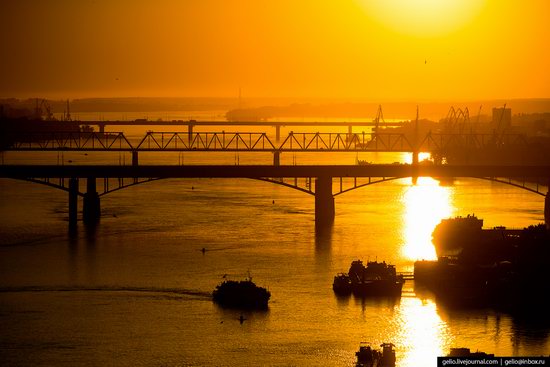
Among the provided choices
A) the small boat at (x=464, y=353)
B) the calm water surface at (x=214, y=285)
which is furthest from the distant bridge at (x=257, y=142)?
the small boat at (x=464, y=353)

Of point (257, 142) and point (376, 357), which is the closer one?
point (376, 357)

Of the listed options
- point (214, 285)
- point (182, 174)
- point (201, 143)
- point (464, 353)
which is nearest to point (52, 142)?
point (201, 143)

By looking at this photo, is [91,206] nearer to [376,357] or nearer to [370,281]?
[370,281]

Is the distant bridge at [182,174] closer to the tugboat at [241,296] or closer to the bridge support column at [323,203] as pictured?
the bridge support column at [323,203]

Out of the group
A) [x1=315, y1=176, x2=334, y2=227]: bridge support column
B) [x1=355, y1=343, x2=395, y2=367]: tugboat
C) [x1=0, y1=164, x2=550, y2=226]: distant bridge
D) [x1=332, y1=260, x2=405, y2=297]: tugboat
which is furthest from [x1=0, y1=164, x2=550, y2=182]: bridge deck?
[x1=355, y1=343, x2=395, y2=367]: tugboat

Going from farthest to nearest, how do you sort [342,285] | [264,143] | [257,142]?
1. [264,143]
2. [257,142]
3. [342,285]

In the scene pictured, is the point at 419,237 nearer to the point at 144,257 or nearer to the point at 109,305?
the point at 144,257
